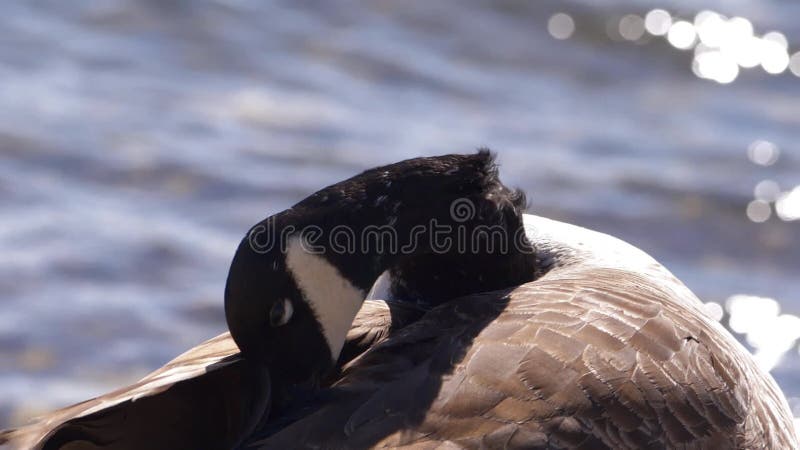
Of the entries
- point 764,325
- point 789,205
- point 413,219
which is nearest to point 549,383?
point 413,219

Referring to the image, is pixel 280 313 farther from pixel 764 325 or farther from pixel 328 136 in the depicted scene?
pixel 328 136

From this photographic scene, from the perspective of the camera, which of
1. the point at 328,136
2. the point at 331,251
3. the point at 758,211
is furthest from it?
the point at 328,136

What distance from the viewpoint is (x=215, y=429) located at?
338 centimetres

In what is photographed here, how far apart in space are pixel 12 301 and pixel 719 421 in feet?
12.0

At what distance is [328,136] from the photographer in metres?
7.91

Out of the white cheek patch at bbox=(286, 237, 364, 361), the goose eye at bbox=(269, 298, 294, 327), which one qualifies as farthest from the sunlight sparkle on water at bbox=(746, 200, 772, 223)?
the goose eye at bbox=(269, 298, 294, 327)

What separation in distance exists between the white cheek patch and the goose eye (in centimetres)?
6

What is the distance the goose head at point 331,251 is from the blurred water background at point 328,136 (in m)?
2.22

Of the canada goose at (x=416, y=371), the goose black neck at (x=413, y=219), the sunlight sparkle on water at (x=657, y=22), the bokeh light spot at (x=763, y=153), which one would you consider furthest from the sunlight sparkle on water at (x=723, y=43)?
the canada goose at (x=416, y=371)

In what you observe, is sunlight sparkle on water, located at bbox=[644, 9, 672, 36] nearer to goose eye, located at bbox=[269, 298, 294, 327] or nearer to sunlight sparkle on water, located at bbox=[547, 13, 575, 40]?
sunlight sparkle on water, located at bbox=[547, 13, 575, 40]

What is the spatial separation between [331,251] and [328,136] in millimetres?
4498

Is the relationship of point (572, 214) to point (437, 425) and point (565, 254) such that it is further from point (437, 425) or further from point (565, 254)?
point (437, 425)

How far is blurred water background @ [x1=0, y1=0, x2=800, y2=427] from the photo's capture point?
6.20 meters

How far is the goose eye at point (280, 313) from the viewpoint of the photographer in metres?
3.35
